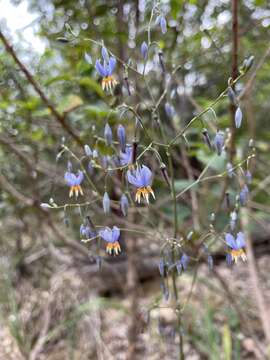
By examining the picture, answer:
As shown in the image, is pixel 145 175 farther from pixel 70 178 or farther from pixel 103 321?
pixel 103 321

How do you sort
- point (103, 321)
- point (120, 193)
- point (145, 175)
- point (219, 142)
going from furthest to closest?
1. point (103, 321)
2. point (120, 193)
3. point (219, 142)
4. point (145, 175)

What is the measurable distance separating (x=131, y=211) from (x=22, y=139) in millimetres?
526

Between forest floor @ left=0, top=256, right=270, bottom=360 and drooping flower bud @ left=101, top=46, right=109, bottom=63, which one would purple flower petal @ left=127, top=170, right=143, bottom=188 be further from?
forest floor @ left=0, top=256, right=270, bottom=360

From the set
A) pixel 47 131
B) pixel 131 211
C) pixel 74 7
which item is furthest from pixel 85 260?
pixel 74 7

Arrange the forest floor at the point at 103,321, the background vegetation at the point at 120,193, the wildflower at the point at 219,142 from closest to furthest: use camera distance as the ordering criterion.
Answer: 1. the wildflower at the point at 219,142
2. the background vegetation at the point at 120,193
3. the forest floor at the point at 103,321

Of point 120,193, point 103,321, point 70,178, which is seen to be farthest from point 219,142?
point 103,321

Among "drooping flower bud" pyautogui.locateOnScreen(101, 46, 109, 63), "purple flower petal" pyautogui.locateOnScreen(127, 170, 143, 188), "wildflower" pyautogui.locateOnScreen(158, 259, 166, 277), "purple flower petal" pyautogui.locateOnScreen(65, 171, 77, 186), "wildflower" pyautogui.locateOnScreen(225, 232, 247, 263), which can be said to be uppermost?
"drooping flower bud" pyautogui.locateOnScreen(101, 46, 109, 63)

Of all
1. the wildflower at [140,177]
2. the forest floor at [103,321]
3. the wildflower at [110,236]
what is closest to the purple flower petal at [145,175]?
the wildflower at [140,177]

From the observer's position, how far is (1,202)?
2.05 metres

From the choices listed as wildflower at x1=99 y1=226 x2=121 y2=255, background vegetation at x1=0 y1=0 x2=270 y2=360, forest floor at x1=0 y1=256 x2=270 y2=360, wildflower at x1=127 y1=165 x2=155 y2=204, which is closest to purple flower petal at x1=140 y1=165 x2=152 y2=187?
wildflower at x1=127 y1=165 x2=155 y2=204

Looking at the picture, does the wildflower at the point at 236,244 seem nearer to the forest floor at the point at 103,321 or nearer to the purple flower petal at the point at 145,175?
the purple flower petal at the point at 145,175

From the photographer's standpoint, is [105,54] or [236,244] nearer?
[105,54]

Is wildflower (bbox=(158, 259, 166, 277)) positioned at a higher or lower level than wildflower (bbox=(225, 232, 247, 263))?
lower

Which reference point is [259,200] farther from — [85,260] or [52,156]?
[52,156]
